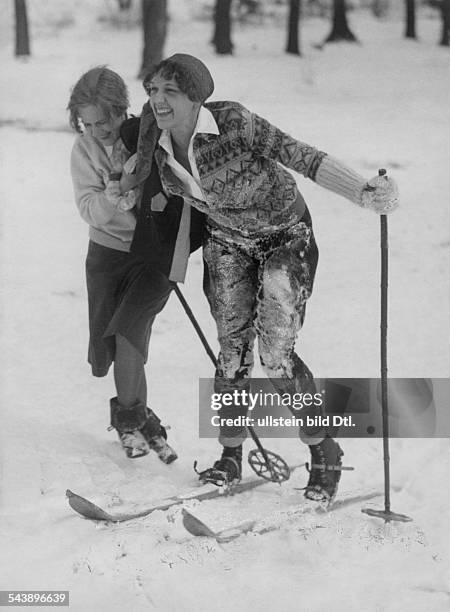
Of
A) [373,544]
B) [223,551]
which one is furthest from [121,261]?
[373,544]

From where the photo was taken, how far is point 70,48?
441cm

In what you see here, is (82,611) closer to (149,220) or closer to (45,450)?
(45,450)

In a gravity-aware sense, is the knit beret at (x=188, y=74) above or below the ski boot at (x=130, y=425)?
above

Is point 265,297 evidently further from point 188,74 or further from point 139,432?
point 139,432

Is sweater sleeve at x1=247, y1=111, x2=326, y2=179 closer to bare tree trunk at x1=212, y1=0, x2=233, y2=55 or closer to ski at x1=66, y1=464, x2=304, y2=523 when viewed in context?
bare tree trunk at x1=212, y1=0, x2=233, y2=55

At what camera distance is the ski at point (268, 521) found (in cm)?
328

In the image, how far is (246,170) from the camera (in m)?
3.25

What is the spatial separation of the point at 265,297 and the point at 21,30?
1866mm

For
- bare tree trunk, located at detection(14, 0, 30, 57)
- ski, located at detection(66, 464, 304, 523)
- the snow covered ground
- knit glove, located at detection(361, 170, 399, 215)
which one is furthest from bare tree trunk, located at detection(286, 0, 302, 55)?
ski, located at detection(66, 464, 304, 523)

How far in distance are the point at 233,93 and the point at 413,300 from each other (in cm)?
156

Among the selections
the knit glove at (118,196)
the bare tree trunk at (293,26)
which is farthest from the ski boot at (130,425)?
the bare tree trunk at (293,26)

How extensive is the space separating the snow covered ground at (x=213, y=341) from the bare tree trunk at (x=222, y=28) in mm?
76

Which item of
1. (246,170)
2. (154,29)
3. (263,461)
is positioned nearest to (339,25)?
(154,29)

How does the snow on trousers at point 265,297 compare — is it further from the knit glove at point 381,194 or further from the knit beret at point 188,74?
the knit beret at point 188,74
